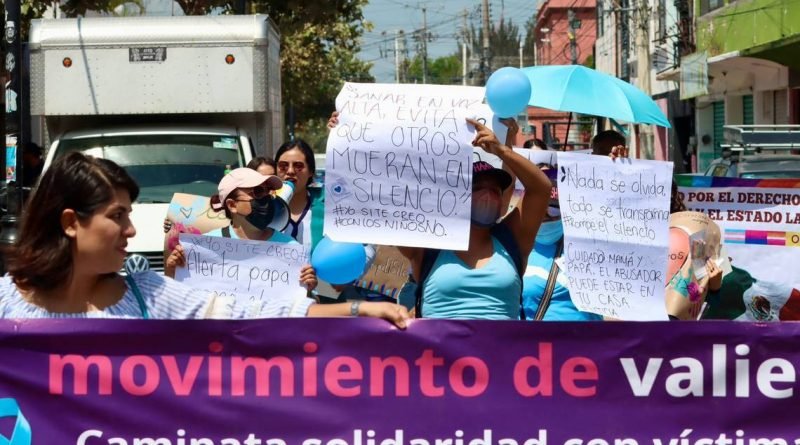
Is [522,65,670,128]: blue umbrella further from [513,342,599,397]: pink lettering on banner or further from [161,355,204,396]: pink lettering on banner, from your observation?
[161,355,204,396]: pink lettering on banner

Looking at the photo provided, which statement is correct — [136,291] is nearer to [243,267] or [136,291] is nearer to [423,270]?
[423,270]

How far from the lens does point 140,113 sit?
12195 millimetres

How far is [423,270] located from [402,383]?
116cm

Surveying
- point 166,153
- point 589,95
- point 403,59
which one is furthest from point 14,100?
point 403,59

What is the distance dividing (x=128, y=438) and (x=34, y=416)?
294 millimetres

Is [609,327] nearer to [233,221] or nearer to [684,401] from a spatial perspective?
[684,401]

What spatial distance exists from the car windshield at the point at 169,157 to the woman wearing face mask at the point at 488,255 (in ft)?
19.5

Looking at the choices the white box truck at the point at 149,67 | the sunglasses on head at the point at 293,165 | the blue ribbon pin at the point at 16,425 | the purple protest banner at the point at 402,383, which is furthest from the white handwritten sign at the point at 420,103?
the white box truck at the point at 149,67

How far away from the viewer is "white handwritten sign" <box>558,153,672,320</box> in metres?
5.29

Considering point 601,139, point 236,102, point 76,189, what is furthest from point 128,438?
point 236,102

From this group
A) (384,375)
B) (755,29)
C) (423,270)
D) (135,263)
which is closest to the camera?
(384,375)

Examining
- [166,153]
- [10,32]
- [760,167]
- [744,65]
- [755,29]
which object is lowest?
[760,167]

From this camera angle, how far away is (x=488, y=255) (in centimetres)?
495

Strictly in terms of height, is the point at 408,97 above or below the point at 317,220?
above
